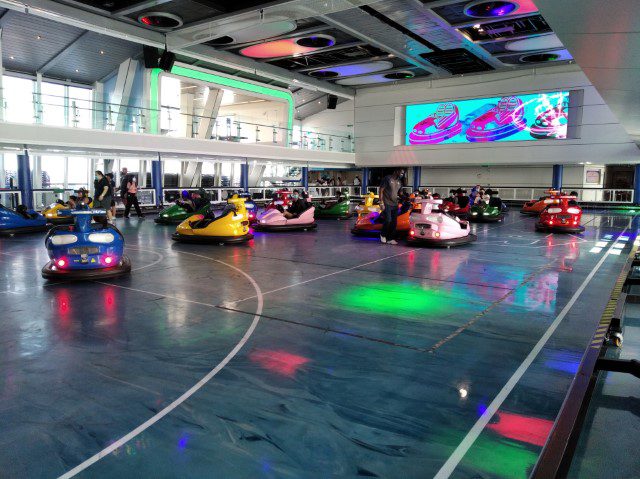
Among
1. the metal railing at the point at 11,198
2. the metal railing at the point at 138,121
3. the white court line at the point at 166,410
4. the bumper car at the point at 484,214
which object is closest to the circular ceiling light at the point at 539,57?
the bumper car at the point at 484,214

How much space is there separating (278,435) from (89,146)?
51.8 feet

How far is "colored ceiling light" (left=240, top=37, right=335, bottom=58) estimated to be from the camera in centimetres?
2048

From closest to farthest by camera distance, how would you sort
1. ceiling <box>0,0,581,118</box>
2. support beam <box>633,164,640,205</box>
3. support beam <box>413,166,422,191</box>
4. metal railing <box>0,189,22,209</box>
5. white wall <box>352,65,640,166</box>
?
metal railing <box>0,189,22,209</box>
ceiling <box>0,0,581,118</box>
white wall <box>352,65,640,166</box>
support beam <box>633,164,640,205</box>
support beam <box>413,166,422,191</box>

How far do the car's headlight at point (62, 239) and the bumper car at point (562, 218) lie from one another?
11396 millimetres

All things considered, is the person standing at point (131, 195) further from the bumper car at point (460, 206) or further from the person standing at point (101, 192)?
the bumper car at point (460, 206)

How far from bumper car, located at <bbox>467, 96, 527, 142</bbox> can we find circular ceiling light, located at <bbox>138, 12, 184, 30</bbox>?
15516mm

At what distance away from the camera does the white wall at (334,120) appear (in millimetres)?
31438

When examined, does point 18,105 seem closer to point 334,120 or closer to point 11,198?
point 11,198

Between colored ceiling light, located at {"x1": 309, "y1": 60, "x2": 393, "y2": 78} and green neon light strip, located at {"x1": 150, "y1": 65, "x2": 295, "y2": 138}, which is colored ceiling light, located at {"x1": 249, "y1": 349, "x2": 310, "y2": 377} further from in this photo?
colored ceiling light, located at {"x1": 309, "y1": 60, "x2": 393, "y2": 78}

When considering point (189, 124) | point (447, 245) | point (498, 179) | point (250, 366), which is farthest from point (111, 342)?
point (498, 179)

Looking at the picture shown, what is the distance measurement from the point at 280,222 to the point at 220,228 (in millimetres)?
2902

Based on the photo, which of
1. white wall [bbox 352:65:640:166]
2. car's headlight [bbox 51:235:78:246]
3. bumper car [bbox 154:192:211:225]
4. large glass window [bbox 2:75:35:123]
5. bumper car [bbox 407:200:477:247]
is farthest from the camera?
white wall [bbox 352:65:640:166]

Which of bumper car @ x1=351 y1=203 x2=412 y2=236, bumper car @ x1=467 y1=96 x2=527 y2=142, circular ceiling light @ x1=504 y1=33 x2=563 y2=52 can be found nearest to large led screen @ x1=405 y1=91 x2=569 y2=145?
bumper car @ x1=467 y1=96 x2=527 y2=142

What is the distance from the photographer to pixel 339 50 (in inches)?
859
